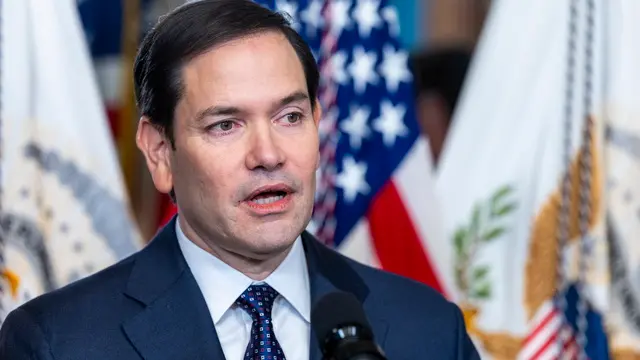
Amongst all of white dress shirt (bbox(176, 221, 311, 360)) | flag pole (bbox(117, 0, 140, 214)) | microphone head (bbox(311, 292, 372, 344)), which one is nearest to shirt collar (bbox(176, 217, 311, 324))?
white dress shirt (bbox(176, 221, 311, 360))

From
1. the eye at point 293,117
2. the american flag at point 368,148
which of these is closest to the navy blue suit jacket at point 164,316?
the eye at point 293,117

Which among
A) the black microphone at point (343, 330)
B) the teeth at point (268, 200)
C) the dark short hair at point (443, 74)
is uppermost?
the black microphone at point (343, 330)

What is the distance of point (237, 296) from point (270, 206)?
20 centimetres

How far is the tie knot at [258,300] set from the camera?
6.98 feet

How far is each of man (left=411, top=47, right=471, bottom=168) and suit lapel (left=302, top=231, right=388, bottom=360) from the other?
2738 mm

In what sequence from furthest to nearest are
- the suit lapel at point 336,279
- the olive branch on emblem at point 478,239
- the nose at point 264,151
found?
the olive branch on emblem at point 478,239 < the suit lapel at point 336,279 < the nose at point 264,151

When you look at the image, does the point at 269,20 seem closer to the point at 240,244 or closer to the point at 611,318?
the point at 240,244

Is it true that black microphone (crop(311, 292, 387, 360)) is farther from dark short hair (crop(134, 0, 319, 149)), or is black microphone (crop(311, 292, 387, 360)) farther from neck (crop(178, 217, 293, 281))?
dark short hair (crop(134, 0, 319, 149))

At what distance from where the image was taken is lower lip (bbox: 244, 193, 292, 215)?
2049 mm

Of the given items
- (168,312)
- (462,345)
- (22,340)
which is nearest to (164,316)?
(168,312)

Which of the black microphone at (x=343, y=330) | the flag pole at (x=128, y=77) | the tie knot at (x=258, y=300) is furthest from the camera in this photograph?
the flag pole at (x=128, y=77)

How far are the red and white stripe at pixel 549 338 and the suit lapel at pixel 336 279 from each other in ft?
4.46

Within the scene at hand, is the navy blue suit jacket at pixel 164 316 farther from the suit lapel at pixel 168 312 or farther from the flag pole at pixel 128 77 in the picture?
the flag pole at pixel 128 77

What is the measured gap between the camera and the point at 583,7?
144 inches
